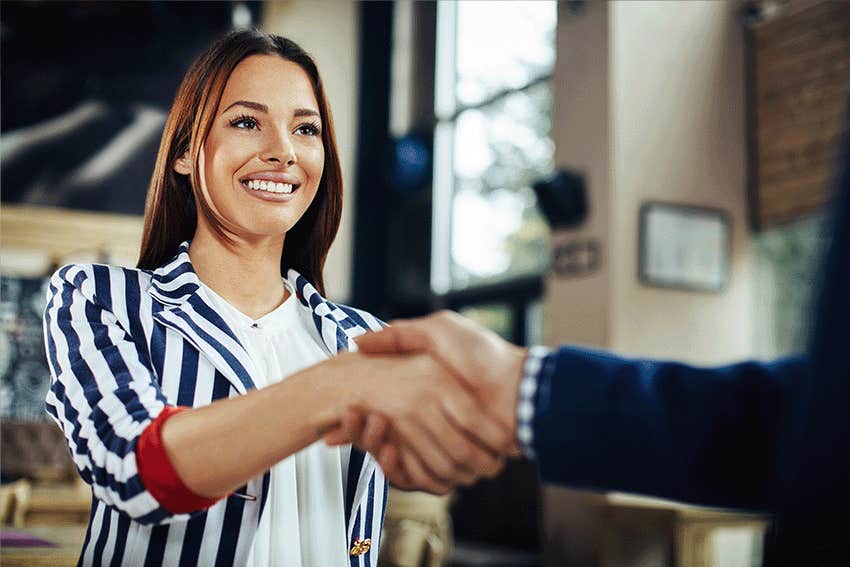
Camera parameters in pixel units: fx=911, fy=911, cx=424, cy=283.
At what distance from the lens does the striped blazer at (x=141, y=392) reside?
0.73 metres

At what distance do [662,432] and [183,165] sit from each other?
1.88 feet

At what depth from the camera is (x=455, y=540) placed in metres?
5.24

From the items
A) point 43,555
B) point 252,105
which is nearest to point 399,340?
point 252,105

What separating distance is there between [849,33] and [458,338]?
3.15 metres

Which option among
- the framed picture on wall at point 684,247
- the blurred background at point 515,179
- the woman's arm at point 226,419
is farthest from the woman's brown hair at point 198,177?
the framed picture on wall at point 684,247

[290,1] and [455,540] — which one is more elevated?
[290,1]

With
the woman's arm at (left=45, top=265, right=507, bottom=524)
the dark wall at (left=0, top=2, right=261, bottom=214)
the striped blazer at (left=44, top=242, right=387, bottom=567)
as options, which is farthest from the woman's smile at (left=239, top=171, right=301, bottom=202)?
the dark wall at (left=0, top=2, right=261, bottom=214)

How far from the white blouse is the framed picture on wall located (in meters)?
3.37

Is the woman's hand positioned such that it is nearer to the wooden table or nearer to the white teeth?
the white teeth

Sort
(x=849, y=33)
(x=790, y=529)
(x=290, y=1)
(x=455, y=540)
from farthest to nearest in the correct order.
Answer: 1. (x=290, y=1)
2. (x=455, y=540)
3. (x=849, y=33)
4. (x=790, y=529)

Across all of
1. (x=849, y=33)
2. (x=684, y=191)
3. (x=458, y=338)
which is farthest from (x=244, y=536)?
(x=684, y=191)

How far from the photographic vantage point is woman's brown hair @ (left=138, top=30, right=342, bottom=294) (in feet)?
2.98

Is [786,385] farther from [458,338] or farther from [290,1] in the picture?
[290,1]

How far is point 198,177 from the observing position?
0.93 m
